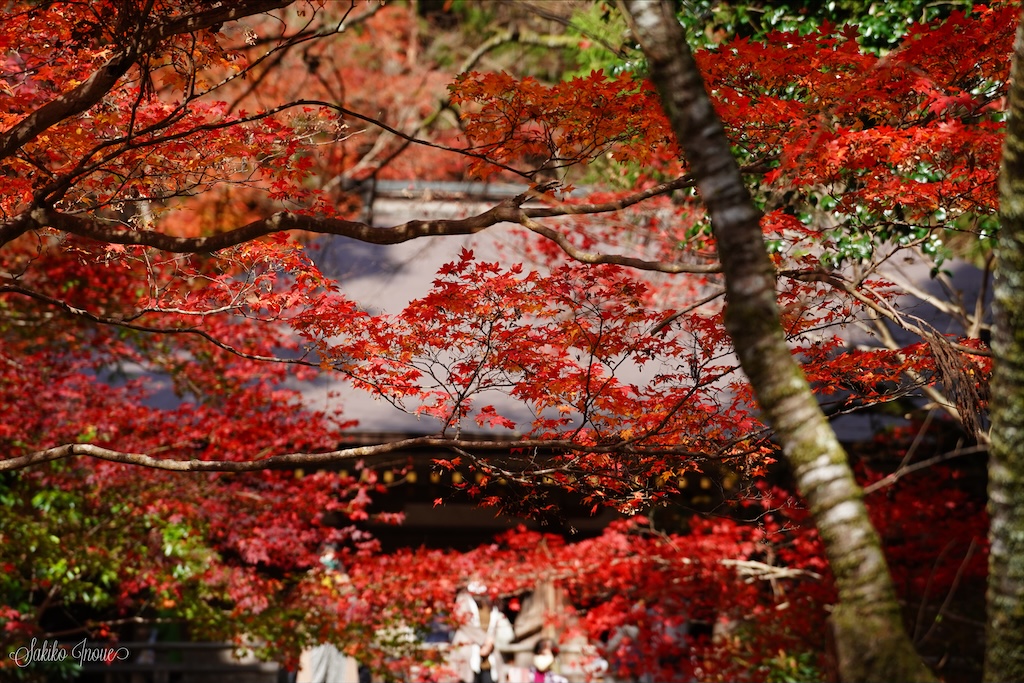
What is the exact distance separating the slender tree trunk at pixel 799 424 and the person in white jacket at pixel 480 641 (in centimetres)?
638

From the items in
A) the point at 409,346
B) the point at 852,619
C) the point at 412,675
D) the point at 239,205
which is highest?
the point at 239,205

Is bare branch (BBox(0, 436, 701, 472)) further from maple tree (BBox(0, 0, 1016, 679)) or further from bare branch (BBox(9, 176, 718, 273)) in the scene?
bare branch (BBox(9, 176, 718, 273))

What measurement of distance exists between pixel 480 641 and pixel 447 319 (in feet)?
16.9

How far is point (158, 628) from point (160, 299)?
271 inches

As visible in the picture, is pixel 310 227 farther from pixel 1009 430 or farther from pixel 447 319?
pixel 1009 430

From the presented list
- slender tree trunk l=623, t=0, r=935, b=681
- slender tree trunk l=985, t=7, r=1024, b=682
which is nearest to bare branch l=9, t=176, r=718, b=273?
slender tree trunk l=623, t=0, r=935, b=681

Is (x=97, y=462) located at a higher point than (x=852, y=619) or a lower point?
higher

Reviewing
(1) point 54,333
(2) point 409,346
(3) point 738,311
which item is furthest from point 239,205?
(3) point 738,311

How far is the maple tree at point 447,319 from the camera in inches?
182

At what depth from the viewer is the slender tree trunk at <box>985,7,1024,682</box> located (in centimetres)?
304

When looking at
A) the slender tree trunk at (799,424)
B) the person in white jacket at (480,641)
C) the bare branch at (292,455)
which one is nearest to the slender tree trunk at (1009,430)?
the slender tree trunk at (799,424)

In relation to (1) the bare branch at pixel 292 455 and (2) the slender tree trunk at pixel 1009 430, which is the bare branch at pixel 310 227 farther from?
(2) the slender tree trunk at pixel 1009 430

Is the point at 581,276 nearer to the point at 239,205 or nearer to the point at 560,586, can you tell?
the point at 560,586

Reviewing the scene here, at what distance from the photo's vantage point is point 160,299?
6.04 metres
